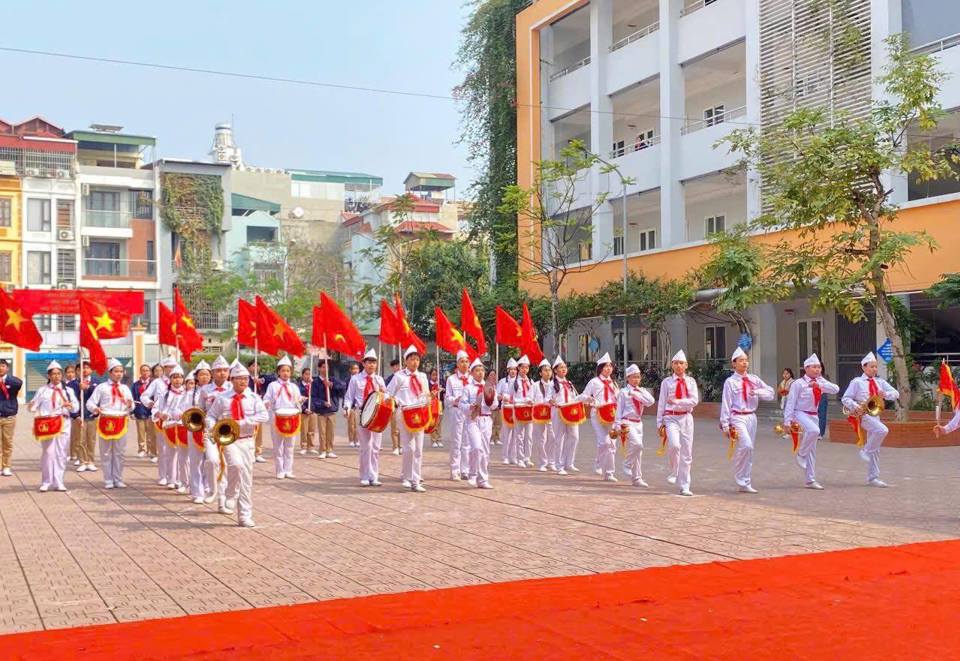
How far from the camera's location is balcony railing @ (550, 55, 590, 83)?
37125 millimetres

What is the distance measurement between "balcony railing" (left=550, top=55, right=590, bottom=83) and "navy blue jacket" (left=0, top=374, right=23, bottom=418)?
977 inches

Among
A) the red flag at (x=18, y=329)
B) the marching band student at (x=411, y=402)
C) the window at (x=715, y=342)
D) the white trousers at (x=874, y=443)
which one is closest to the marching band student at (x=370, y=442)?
the marching band student at (x=411, y=402)

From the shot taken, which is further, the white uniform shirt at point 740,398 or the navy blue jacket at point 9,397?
the navy blue jacket at point 9,397

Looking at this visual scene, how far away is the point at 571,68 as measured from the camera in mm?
37906

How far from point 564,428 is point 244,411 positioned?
658 centimetres

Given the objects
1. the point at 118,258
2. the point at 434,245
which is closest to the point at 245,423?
the point at 434,245

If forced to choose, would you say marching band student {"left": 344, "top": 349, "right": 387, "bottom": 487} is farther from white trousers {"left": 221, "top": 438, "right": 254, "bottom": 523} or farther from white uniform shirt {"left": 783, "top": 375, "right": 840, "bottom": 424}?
white uniform shirt {"left": 783, "top": 375, "right": 840, "bottom": 424}

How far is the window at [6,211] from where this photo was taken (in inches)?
1950

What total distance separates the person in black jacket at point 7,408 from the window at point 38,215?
36.0 metres

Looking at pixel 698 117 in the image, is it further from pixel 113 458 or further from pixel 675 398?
pixel 113 458

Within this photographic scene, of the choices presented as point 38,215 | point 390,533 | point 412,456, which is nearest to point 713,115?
point 412,456

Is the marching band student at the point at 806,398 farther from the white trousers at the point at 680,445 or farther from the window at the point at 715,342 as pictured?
the window at the point at 715,342

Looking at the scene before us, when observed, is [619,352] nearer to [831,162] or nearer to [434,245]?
[434,245]

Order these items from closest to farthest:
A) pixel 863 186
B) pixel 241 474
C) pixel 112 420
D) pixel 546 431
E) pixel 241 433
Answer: pixel 241 474 → pixel 241 433 → pixel 112 420 → pixel 546 431 → pixel 863 186
